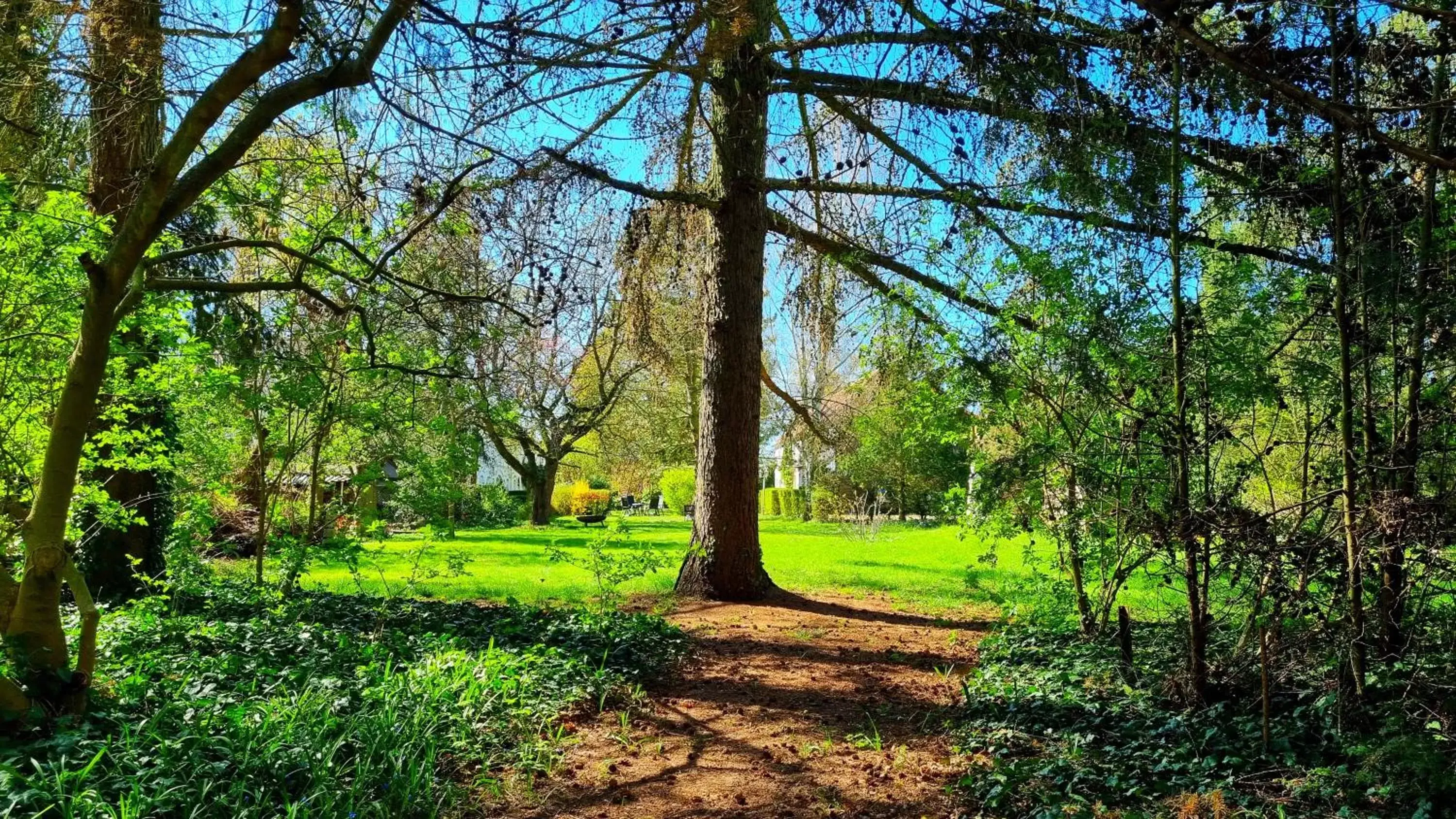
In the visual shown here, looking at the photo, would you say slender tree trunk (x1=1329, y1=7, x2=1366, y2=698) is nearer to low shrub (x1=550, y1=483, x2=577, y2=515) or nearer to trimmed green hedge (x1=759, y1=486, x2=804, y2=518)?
trimmed green hedge (x1=759, y1=486, x2=804, y2=518)

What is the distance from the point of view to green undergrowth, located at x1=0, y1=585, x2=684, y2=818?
9.62 ft

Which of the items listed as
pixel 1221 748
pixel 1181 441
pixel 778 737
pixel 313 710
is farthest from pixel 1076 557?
pixel 313 710

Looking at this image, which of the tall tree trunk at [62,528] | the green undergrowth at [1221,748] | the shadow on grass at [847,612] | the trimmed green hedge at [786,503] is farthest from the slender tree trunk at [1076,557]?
the trimmed green hedge at [786,503]

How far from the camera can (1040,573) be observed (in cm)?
572

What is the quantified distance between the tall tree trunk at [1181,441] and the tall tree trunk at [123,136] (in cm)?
446

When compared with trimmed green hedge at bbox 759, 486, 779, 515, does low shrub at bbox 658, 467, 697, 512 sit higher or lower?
higher

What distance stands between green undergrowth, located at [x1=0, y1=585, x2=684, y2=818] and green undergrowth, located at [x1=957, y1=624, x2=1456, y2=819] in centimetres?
220

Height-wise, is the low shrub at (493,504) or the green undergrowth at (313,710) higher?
the low shrub at (493,504)

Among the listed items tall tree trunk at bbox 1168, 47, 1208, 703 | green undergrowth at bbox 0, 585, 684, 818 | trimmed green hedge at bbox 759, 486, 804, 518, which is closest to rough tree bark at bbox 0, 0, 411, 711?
green undergrowth at bbox 0, 585, 684, 818

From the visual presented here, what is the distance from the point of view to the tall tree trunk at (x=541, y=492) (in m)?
23.6

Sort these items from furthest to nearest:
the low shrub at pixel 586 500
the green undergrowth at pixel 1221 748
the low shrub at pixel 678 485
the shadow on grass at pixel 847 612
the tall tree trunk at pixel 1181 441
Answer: the low shrub at pixel 678 485, the low shrub at pixel 586 500, the shadow on grass at pixel 847 612, the tall tree trunk at pixel 1181 441, the green undergrowth at pixel 1221 748

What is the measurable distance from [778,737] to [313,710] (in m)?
2.34

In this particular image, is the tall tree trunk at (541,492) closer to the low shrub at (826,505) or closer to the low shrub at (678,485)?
the low shrub at (678,485)

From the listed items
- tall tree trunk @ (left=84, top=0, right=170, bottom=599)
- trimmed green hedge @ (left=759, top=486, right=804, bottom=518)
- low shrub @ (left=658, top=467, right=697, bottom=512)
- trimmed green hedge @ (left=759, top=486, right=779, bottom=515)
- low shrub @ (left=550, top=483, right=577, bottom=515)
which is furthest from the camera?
trimmed green hedge @ (left=759, top=486, right=779, bottom=515)
